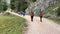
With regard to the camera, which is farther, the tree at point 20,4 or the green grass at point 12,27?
the tree at point 20,4

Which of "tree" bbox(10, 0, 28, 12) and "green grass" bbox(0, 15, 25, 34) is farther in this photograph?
"tree" bbox(10, 0, 28, 12)

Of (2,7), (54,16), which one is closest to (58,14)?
(54,16)

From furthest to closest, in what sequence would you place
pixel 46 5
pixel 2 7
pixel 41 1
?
1. pixel 2 7
2. pixel 41 1
3. pixel 46 5

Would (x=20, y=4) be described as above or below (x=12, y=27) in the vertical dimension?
below

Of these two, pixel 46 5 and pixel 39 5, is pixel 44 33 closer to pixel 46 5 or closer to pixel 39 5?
pixel 46 5

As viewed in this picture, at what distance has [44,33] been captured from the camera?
16.4 meters

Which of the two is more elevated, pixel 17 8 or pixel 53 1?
pixel 53 1

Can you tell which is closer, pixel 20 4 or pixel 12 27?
pixel 12 27

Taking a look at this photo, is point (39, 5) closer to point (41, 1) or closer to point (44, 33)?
point (41, 1)

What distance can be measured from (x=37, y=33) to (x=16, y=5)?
1796 inches

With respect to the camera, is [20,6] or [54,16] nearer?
[54,16]

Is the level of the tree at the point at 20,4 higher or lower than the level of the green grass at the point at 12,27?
lower

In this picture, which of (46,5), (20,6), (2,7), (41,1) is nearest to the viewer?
(46,5)

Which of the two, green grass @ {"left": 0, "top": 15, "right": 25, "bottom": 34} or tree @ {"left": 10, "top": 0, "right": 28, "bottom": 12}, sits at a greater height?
green grass @ {"left": 0, "top": 15, "right": 25, "bottom": 34}
